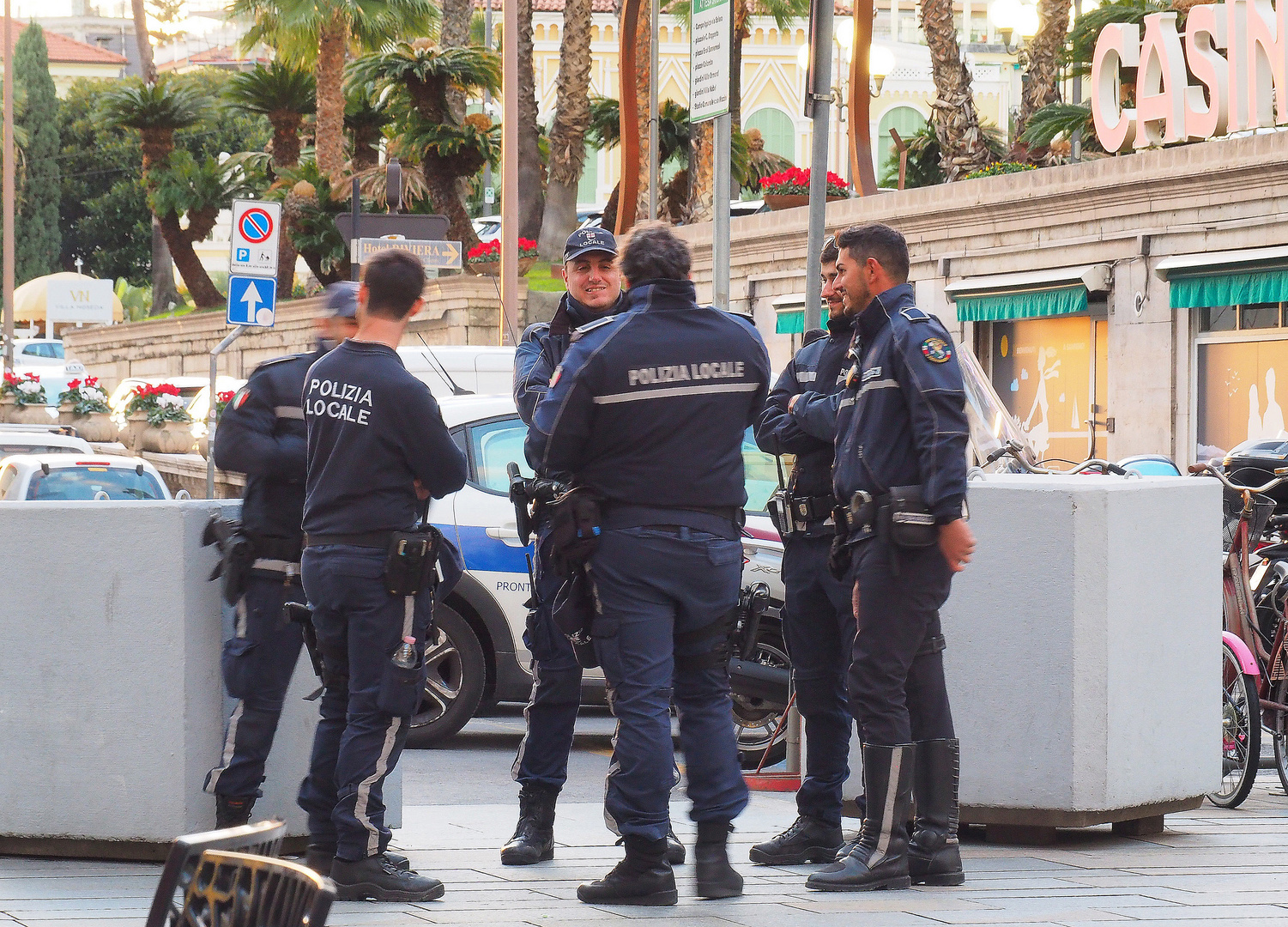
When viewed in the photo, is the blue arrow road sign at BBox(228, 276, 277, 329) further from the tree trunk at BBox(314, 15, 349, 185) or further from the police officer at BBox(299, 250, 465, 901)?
the tree trunk at BBox(314, 15, 349, 185)

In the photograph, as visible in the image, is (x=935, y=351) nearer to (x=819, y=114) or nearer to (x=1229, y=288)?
(x=819, y=114)

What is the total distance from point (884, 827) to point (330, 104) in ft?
105

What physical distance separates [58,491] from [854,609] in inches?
343

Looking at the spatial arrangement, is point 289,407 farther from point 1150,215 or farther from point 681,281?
point 1150,215

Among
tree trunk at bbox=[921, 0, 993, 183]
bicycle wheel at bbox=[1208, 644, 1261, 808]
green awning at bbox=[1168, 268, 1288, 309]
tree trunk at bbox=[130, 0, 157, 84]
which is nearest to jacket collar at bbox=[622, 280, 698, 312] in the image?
bicycle wheel at bbox=[1208, 644, 1261, 808]

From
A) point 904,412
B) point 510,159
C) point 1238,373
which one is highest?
point 510,159

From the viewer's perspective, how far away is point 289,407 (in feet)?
17.6

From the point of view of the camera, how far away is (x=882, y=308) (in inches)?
202

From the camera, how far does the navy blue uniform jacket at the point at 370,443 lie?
487 cm

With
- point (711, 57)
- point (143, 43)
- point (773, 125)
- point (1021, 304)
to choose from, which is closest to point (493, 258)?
point (1021, 304)

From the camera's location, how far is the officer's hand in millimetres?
4871

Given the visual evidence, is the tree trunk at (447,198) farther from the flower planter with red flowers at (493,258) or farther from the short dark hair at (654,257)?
the short dark hair at (654,257)

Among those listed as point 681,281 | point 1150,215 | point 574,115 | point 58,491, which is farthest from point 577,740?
point 574,115

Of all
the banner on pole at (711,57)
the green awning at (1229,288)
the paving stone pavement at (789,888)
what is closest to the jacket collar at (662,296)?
the paving stone pavement at (789,888)
